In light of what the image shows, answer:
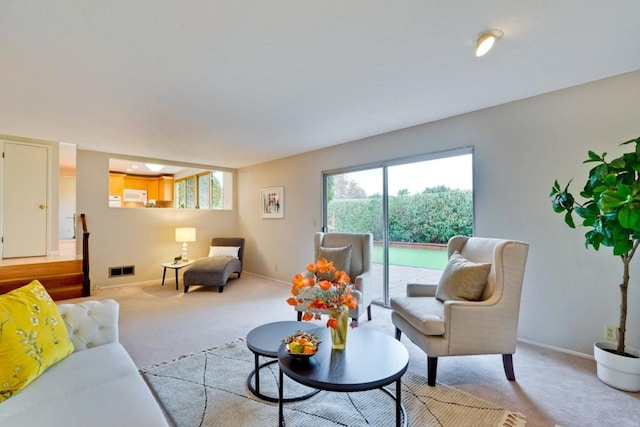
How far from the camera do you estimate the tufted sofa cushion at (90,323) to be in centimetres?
184

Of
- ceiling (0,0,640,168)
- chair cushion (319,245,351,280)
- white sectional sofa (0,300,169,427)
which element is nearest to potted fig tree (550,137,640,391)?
ceiling (0,0,640,168)

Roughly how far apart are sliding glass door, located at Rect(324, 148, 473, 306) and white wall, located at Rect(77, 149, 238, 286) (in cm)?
344

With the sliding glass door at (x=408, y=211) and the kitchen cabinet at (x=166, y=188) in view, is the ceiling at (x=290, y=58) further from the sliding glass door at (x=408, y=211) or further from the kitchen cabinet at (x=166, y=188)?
the kitchen cabinet at (x=166, y=188)

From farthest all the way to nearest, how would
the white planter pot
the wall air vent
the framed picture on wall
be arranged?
the framed picture on wall → the wall air vent → the white planter pot

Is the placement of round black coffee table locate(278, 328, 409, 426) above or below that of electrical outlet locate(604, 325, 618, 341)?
above

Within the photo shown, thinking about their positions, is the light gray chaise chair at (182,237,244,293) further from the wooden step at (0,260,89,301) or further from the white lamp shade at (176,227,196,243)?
the wooden step at (0,260,89,301)

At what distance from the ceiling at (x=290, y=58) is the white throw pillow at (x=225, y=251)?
9.45ft

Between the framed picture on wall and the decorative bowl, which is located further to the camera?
the framed picture on wall

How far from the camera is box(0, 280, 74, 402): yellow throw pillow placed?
4.33ft

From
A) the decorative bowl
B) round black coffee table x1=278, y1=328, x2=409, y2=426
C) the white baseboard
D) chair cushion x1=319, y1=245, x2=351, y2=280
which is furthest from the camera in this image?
chair cushion x1=319, y1=245, x2=351, y2=280

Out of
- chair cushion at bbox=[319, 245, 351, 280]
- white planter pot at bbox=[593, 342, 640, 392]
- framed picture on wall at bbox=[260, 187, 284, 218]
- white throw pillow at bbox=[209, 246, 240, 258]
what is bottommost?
white planter pot at bbox=[593, 342, 640, 392]

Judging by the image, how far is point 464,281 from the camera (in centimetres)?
238

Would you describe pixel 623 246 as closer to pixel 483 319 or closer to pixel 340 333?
pixel 483 319

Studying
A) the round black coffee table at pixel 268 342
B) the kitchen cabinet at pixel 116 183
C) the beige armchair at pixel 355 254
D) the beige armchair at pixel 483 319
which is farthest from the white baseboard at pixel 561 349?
the kitchen cabinet at pixel 116 183
